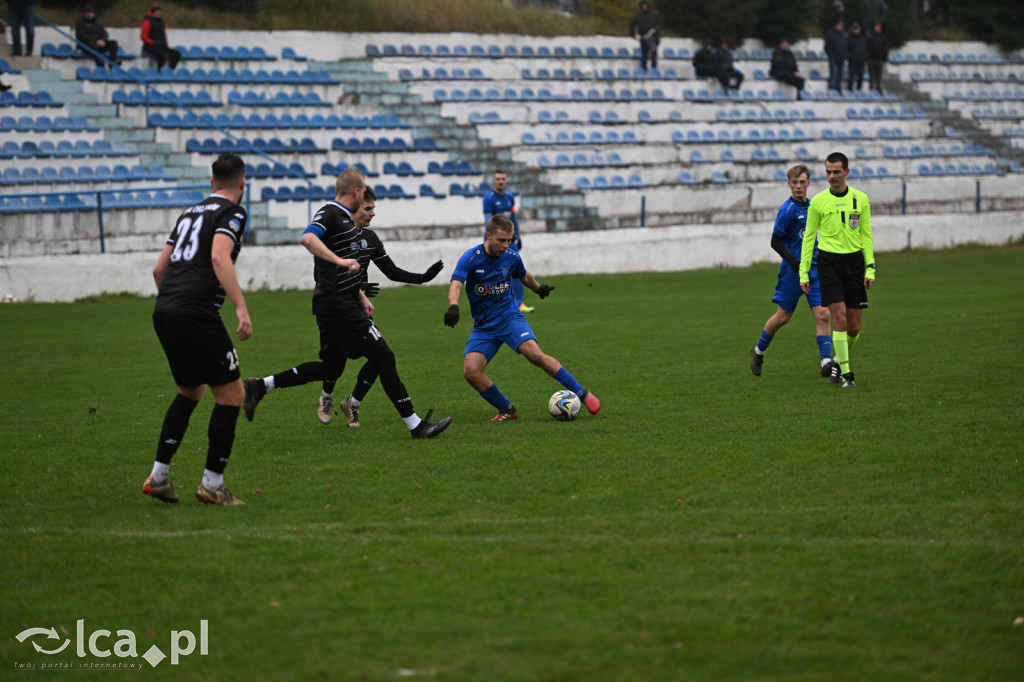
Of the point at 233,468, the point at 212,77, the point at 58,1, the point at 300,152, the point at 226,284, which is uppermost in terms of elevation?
the point at 58,1

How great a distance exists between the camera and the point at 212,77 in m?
25.2

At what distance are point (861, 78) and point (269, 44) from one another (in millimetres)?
17894

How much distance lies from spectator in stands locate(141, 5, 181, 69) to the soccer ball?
19.2 meters

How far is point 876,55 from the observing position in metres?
32.8

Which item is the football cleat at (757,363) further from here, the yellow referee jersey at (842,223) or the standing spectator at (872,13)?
the standing spectator at (872,13)

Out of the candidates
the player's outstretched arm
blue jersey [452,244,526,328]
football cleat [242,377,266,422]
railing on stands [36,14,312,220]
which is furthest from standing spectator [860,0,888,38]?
football cleat [242,377,266,422]

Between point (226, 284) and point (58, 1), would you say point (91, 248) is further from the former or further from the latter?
point (226, 284)

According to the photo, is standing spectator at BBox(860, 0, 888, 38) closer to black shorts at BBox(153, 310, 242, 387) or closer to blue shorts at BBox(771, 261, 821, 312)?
blue shorts at BBox(771, 261, 821, 312)

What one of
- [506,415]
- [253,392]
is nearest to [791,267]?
[506,415]

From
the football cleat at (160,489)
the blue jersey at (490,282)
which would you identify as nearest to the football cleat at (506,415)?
the blue jersey at (490,282)

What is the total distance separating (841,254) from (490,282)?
11.2 ft

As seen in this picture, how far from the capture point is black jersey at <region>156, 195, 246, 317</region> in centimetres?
613

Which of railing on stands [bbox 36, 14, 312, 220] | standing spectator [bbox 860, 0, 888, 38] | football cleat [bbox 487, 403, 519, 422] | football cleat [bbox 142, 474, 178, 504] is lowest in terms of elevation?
football cleat [bbox 487, 403, 519, 422]

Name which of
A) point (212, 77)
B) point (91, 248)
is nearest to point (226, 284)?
point (91, 248)
